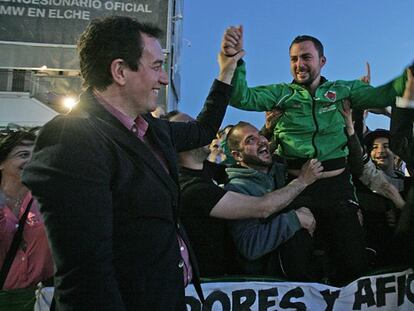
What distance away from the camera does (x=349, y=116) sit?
3.12 metres

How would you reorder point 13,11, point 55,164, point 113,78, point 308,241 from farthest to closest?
point 13,11
point 308,241
point 113,78
point 55,164

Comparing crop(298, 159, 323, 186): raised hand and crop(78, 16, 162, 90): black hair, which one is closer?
crop(78, 16, 162, 90): black hair

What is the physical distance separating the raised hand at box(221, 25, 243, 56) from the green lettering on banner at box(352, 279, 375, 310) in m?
1.64

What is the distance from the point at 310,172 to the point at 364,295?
0.83 meters

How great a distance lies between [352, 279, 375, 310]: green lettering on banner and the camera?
2.81 m

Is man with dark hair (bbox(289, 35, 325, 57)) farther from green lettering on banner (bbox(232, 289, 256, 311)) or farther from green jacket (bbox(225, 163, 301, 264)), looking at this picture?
green lettering on banner (bbox(232, 289, 256, 311))

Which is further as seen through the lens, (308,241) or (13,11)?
(13,11)

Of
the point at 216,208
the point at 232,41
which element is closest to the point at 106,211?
the point at 232,41

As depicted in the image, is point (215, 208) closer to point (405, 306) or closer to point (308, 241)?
point (308, 241)

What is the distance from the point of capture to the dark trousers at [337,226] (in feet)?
9.57

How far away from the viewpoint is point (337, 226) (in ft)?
9.68

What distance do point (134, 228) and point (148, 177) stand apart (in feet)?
0.49

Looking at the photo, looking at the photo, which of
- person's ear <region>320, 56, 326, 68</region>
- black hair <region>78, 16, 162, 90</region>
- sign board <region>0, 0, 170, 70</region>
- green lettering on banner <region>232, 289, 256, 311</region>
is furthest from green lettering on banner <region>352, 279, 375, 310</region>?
sign board <region>0, 0, 170, 70</region>

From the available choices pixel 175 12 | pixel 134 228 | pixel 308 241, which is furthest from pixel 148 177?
pixel 175 12
